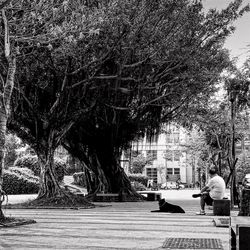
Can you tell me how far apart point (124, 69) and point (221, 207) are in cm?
826

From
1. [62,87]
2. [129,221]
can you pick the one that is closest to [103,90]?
[62,87]

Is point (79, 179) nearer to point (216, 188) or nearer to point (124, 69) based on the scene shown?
point (124, 69)

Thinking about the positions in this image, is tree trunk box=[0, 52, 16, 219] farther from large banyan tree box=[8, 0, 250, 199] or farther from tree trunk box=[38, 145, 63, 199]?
tree trunk box=[38, 145, 63, 199]

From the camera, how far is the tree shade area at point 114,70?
18531 millimetres

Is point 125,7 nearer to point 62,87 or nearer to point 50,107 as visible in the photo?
point 62,87

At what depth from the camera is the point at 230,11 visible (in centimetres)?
2117

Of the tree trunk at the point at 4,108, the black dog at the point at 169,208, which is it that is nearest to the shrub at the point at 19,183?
the black dog at the point at 169,208

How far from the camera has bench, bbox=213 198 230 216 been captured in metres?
14.3

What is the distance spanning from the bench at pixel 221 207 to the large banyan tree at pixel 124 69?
20.5ft

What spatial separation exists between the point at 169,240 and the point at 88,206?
10524mm

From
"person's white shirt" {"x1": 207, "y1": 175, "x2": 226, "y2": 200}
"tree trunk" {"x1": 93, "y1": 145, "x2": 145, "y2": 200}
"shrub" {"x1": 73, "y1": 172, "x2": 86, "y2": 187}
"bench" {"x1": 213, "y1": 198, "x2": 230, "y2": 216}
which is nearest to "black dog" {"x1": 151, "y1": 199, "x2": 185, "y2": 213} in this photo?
"person's white shirt" {"x1": 207, "y1": 175, "x2": 226, "y2": 200}

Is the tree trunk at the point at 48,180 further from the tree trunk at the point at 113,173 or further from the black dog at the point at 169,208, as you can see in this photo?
the tree trunk at the point at 113,173

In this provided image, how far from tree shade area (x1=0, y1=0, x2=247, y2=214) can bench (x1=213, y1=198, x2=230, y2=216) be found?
6229mm

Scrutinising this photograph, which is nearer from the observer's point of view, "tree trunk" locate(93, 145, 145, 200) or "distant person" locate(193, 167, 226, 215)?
"distant person" locate(193, 167, 226, 215)
